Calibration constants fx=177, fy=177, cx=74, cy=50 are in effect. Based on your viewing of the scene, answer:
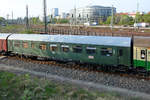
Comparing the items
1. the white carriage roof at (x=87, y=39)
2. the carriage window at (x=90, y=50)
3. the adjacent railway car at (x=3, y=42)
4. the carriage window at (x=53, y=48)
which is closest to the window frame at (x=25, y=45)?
the white carriage roof at (x=87, y=39)

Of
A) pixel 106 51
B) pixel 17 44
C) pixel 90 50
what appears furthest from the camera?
pixel 17 44

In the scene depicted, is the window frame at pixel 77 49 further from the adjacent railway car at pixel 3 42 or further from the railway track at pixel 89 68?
the adjacent railway car at pixel 3 42

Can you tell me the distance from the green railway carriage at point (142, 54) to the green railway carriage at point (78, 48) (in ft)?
1.68

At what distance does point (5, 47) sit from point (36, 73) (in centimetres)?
836

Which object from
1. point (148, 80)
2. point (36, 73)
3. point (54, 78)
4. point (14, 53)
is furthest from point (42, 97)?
point (14, 53)

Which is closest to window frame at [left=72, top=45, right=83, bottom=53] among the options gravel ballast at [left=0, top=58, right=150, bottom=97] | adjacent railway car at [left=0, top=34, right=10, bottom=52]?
gravel ballast at [left=0, top=58, right=150, bottom=97]

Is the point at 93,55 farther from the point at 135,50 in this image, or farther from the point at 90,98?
the point at 90,98

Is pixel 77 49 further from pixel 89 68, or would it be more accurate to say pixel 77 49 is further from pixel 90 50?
pixel 89 68

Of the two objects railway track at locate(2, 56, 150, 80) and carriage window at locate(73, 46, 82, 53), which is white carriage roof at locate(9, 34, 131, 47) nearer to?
carriage window at locate(73, 46, 82, 53)

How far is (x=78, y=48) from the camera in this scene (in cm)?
1606

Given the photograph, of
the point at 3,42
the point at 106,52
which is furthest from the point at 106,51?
the point at 3,42

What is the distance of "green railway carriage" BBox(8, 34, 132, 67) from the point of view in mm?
14161

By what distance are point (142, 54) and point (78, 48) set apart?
5.54 meters

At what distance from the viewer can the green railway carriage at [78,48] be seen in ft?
46.5
